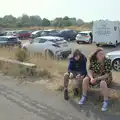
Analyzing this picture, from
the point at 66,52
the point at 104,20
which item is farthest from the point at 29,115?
the point at 104,20

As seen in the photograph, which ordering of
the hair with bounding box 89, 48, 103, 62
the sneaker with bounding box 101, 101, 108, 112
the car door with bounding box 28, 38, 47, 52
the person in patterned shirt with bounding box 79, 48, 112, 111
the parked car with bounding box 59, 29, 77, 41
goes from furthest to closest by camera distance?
the parked car with bounding box 59, 29, 77, 41, the car door with bounding box 28, 38, 47, 52, the hair with bounding box 89, 48, 103, 62, the person in patterned shirt with bounding box 79, 48, 112, 111, the sneaker with bounding box 101, 101, 108, 112

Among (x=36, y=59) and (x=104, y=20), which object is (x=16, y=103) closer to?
(x=36, y=59)

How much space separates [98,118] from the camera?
5164mm

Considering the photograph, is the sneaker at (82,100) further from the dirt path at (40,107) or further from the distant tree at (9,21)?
the distant tree at (9,21)

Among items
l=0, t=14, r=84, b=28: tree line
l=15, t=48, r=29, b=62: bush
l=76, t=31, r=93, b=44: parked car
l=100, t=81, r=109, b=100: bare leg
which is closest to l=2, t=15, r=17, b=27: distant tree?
l=0, t=14, r=84, b=28: tree line

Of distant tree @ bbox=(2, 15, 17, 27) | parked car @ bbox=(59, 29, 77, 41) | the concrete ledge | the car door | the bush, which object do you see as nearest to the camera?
the concrete ledge

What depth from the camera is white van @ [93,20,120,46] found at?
26.0m

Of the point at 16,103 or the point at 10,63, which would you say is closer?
the point at 16,103

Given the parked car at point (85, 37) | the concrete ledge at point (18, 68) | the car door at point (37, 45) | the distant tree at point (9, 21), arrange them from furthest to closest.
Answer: the distant tree at point (9, 21) < the parked car at point (85, 37) < the car door at point (37, 45) < the concrete ledge at point (18, 68)

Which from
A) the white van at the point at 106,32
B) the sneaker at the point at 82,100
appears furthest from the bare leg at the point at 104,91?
the white van at the point at 106,32

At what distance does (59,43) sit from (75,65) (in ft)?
35.2

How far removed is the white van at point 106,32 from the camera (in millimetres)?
26000

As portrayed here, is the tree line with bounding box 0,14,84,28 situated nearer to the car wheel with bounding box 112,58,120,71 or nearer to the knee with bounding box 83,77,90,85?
the car wheel with bounding box 112,58,120,71

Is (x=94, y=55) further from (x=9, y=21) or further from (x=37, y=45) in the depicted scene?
(x=9, y=21)
